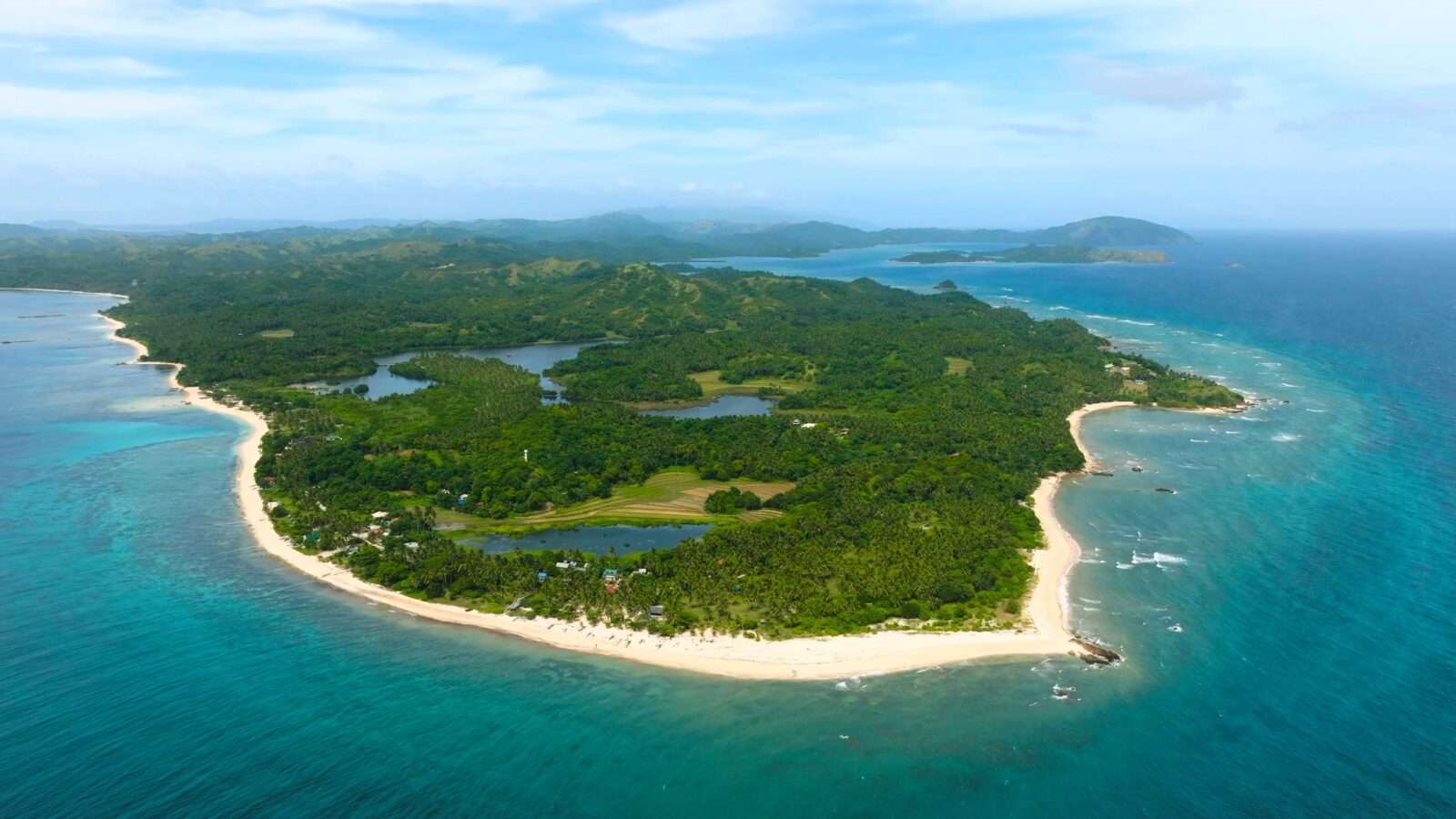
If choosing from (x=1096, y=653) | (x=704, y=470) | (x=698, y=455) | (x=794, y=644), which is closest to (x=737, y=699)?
(x=794, y=644)

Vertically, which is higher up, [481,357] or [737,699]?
[481,357]

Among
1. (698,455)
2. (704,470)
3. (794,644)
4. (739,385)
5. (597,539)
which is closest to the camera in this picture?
(794,644)

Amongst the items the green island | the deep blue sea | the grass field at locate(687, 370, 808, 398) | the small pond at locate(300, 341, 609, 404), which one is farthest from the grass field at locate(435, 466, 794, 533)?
the grass field at locate(687, 370, 808, 398)

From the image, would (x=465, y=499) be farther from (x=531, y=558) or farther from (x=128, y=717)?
(x=128, y=717)

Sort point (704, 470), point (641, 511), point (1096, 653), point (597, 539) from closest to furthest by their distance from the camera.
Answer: point (1096, 653) < point (597, 539) < point (641, 511) < point (704, 470)

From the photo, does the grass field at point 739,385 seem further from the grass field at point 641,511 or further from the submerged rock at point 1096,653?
the submerged rock at point 1096,653

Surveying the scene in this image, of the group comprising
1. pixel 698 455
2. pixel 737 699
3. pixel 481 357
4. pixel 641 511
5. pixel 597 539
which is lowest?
pixel 737 699

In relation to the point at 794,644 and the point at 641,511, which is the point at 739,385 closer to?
the point at 641,511

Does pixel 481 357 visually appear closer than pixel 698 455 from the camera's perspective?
No

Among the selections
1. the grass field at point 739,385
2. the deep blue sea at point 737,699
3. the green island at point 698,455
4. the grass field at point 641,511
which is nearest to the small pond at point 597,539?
the grass field at point 641,511
